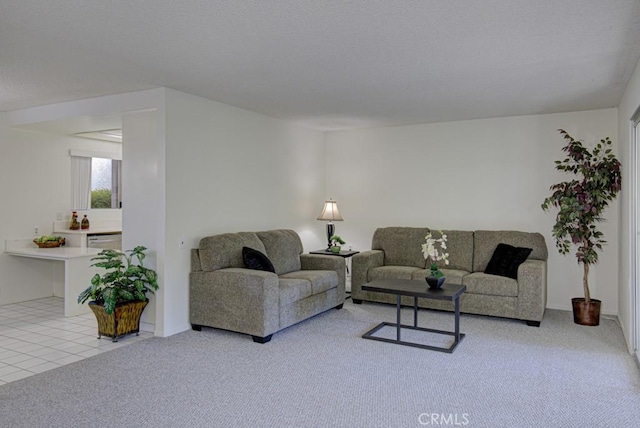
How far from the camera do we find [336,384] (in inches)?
126

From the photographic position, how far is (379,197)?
6730 millimetres

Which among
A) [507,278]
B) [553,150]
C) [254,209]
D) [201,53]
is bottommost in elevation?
[507,278]

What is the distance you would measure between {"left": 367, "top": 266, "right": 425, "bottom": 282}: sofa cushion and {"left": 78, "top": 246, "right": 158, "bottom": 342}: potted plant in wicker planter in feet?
8.44

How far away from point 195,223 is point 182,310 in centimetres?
91

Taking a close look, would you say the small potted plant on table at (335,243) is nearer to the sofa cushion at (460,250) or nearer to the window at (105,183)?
the sofa cushion at (460,250)

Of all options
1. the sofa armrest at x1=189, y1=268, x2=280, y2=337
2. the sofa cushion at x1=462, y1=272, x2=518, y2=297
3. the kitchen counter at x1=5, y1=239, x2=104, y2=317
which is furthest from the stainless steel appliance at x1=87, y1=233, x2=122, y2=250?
the sofa cushion at x1=462, y1=272, x2=518, y2=297

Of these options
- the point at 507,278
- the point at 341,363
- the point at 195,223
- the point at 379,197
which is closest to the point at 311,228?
the point at 379,197

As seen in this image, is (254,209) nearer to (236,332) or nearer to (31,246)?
(236,332)

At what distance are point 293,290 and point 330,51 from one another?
2332 mm

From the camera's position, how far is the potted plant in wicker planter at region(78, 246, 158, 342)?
4.21m

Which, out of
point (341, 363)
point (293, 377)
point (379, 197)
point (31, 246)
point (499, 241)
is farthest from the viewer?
point (379, 197)

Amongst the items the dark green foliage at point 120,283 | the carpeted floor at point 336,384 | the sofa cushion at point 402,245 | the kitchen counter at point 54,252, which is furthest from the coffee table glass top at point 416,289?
the kitchen counter at point 54,252

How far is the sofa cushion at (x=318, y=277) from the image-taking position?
4852mm

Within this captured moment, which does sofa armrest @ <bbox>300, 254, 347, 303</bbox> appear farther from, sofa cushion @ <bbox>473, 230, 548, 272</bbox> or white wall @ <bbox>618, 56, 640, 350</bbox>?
white wall @ <bbox>618, 56, 640, 350</bbox>
